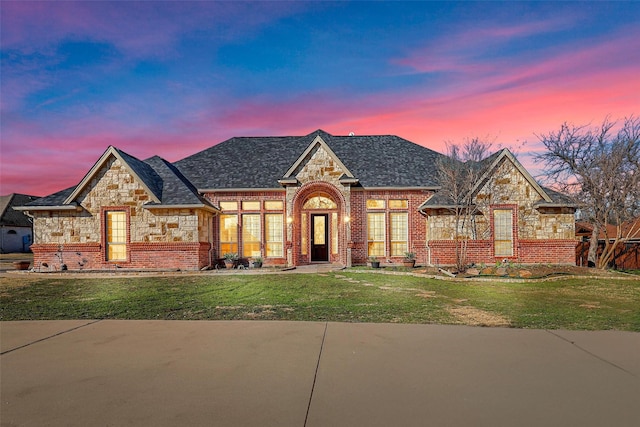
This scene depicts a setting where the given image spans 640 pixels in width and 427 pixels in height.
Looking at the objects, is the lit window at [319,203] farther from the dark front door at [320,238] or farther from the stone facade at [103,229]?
the stone facade at [103,229]

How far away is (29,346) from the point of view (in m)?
5.99

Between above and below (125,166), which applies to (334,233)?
below

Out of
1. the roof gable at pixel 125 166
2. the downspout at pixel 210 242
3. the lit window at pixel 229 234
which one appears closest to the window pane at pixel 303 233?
the lit window at pixel 229 234

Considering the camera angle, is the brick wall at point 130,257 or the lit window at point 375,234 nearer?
the brick wall at point 130,257

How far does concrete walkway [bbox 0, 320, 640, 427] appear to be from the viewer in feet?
12.3

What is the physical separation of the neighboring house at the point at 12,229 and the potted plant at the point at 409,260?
137ft

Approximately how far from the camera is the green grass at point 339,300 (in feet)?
26.3

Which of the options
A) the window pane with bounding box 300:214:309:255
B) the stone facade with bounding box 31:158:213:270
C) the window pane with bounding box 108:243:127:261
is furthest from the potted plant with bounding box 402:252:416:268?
the window pane with bounding box 108:243:127:261

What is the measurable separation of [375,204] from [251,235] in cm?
652

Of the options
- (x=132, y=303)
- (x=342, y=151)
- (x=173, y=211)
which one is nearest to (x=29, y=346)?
(x=132, y=303)

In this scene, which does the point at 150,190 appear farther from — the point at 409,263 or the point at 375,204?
the point at 409,263

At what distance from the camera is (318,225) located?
68.5ft

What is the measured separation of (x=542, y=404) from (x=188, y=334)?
5140mm

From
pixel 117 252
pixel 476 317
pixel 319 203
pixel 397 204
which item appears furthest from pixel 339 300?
pixel 117 252
